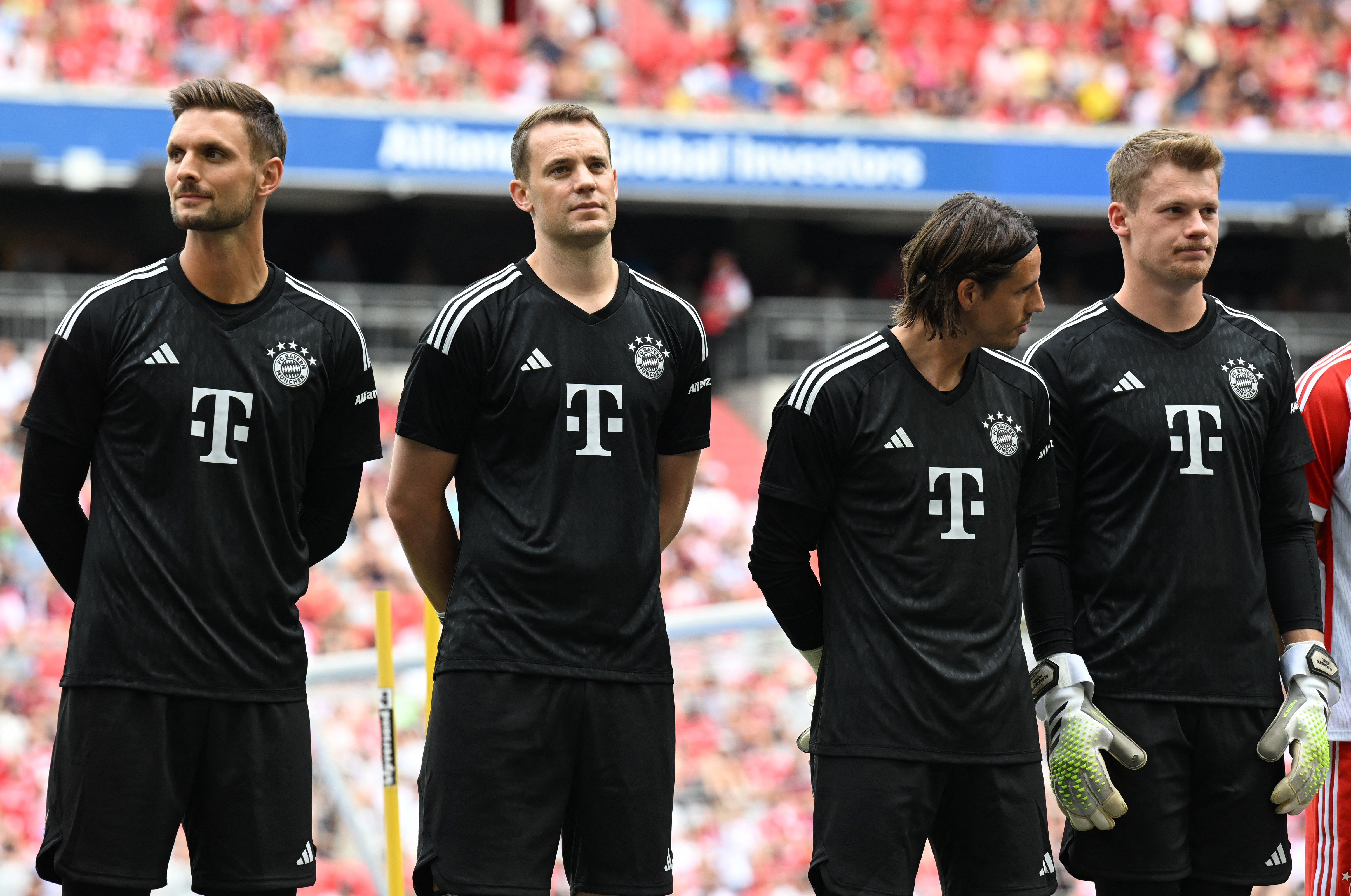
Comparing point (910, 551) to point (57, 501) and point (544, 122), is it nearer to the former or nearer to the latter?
point (544, 122)

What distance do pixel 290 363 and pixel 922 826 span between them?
1.61 metres

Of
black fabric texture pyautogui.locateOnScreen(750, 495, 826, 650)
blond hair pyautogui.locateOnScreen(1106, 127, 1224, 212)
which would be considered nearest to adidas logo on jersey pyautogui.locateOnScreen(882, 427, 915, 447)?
black fabric texture pyautogui.locateOnScreen(750, 495, 826, 650)

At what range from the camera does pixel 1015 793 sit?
3.33 metres

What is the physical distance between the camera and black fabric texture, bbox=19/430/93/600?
3.32m

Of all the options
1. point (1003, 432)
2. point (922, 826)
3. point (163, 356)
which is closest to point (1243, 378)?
Result: point (1003, 432)

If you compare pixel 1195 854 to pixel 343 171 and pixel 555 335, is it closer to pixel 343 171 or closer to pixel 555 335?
pixel 555 335

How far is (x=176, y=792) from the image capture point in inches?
128

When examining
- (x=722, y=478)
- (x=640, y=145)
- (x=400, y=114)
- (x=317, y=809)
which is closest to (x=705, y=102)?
(x=640, y=145)

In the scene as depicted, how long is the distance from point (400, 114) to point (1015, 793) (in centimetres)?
1406

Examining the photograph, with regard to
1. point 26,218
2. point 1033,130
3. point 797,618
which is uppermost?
point 1033,130

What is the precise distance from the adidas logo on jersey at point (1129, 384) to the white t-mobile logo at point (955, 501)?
46cm

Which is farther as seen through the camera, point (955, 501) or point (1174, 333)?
point (1174, 333)

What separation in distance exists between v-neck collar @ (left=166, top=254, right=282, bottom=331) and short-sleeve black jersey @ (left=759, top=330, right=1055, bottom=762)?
43.4 inches

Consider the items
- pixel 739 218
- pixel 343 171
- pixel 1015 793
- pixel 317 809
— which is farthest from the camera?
pixel 739 218
